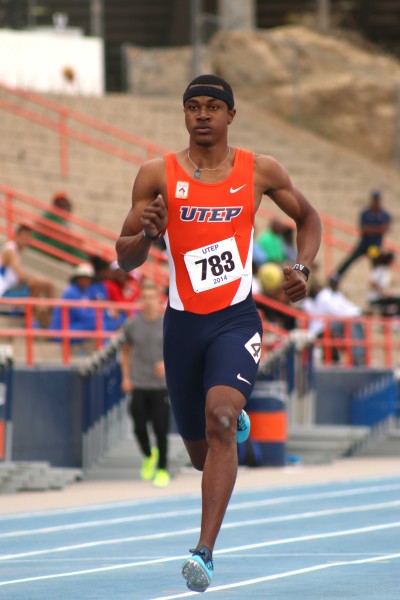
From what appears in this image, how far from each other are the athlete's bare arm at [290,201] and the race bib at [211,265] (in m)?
0.29

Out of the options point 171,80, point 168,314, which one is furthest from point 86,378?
point 171,80

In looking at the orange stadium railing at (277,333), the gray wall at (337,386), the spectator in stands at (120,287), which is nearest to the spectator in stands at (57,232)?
the spectator in stands at (120,287)

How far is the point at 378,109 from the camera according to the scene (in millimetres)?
34750

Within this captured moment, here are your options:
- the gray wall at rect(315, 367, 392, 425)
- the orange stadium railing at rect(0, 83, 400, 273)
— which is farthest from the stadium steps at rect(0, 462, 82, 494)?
the orange stadium railing at rect(0, 83, 400, 273)

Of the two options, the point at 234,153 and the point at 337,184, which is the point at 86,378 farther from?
the point at 337,184

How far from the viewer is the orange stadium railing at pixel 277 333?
56.6ft

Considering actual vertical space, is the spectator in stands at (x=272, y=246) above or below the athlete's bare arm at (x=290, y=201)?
below

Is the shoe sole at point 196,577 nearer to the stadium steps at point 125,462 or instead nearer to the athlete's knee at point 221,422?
the athlete's knee at point 221,422

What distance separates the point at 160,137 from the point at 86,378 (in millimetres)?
14151

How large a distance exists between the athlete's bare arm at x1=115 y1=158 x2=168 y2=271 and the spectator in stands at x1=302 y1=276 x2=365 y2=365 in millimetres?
13910

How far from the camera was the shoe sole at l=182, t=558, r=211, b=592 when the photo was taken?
23.7ft

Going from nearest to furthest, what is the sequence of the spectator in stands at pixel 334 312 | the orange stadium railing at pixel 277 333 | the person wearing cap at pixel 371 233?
the orange stadium railing at pixel 277 333, the spectator in stands at pixel 334 312, the person wearing cap at pixel 371 233

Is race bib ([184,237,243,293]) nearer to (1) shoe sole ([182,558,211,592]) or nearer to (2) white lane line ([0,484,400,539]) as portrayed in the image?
(1) shoe sole ([182,558,211,592])

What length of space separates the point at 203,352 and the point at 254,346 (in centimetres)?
25
